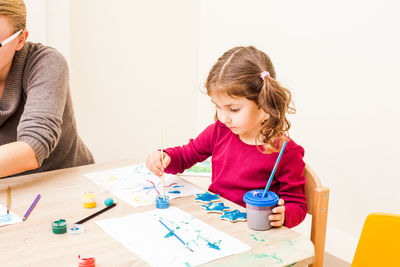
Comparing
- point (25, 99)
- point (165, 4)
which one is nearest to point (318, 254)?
point (25, 99)

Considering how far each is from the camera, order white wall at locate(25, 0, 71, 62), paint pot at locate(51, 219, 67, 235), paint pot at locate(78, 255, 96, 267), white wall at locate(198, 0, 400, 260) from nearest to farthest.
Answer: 1. paint pot at locate(78, 255, 96, 267)
2. paint pot at locate(51, 219, 67, 235)
3. white wall at locate(198, 0, 400, 260)
4. white wall at locate(25, 0, 71, 62)

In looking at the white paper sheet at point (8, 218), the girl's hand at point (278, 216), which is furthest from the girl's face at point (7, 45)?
the girl's hand at point (278, 216)

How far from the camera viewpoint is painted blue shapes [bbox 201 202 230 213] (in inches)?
37.9

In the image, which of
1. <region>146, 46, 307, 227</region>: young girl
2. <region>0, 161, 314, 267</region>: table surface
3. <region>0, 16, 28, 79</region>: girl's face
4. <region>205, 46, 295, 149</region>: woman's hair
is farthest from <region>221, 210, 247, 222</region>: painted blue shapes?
<region>0, 16, 28, 79</region>: girl's face

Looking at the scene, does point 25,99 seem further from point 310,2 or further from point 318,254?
point 310,2

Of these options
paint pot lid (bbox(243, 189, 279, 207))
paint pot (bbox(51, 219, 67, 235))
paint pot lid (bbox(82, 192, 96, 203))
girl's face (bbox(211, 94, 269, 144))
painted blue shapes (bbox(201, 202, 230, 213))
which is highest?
girl's face (bbox(211, 94, 269, 144))

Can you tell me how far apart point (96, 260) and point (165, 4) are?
1.91m

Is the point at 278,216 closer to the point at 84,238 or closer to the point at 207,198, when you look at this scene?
the point at 207,198

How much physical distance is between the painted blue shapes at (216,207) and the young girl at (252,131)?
0.15 m

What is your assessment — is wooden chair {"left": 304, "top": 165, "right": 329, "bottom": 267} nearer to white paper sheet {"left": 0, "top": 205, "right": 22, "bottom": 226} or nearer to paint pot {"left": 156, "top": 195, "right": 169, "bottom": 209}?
paint pot {"left": 156, "top": 195, "right": 169, "bottom": 209}

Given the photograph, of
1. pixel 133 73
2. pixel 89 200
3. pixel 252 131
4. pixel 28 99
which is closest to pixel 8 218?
pixel 89 200

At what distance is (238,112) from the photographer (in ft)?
3.52

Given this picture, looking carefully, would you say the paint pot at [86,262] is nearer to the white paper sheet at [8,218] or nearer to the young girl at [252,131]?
the white paper sheet at [8,218]

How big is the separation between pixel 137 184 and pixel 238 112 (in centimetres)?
35
